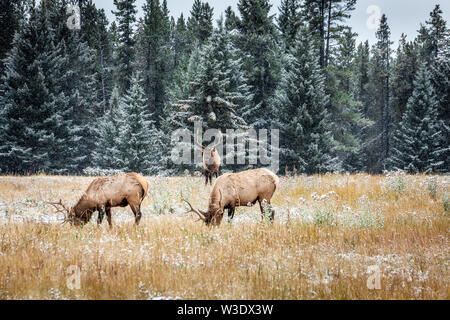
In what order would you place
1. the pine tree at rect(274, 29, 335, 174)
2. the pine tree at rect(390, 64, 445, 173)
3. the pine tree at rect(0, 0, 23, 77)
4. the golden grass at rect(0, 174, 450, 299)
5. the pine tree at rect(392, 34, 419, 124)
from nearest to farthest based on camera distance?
the golden grass at rect(0, 174, 450, 299) → the pine tree at rect(274, 29, 335, 174) → the pine tree at rect(390, 64, 445, 173) → the pine tree at rect(0, 0, 23, 77) → the pine tree at rect(392, 34, 419, 124)

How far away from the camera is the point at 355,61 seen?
1984 inches

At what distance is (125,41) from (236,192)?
38396mm

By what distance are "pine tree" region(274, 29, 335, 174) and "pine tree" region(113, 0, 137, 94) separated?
76.7 ft

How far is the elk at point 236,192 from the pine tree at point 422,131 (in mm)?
23166

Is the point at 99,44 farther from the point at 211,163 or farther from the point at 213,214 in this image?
the point at 213,214

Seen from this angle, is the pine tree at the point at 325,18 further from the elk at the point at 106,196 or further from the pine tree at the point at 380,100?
the elk at the point at 106,196

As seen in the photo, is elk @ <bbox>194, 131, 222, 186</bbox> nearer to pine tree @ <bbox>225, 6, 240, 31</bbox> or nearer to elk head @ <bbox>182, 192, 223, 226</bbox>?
elk head @ <bbox>182, 192, 223, 226</bbox>

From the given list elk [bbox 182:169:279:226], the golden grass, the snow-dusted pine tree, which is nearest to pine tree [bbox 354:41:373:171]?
the snow-dusted pine tree

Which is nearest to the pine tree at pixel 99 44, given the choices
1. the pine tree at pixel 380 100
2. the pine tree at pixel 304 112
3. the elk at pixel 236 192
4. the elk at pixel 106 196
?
the pine tree at pixel 304 112

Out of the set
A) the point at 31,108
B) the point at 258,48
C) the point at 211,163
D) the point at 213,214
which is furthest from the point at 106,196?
the point at 258,48

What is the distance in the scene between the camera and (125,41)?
39.1 m

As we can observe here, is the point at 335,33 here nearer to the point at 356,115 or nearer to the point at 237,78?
the point at 356,115

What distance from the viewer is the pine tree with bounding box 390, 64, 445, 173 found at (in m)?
26.1
